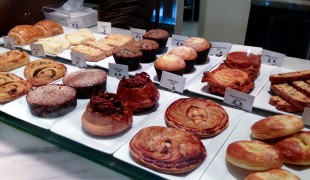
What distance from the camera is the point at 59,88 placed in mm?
1696

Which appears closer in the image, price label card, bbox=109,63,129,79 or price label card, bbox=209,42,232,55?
price label card, bbox=109,63,129,79

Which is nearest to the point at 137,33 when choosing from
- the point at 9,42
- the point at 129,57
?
the point at 129,57

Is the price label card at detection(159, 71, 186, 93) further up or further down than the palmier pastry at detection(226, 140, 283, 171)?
further up

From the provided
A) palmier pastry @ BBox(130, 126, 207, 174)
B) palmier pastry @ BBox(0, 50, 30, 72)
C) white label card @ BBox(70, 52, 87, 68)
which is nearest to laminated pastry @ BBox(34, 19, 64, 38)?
palmier pastry @ BBox(0, 50, 30, 72)

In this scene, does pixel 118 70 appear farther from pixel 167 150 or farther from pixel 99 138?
pixel 167 150

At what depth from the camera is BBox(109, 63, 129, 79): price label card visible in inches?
78.1

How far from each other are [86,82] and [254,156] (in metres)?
1.05

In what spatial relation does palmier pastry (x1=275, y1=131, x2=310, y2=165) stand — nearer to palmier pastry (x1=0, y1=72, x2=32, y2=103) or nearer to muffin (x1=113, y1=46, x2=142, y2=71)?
muffin (x1=113, y1=46, x2=142, y2=71)

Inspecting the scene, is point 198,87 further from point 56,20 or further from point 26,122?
point 56,20

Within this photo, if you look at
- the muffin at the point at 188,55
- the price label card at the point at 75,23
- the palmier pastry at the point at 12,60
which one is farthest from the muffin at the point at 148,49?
the price label card at the point at 75,23

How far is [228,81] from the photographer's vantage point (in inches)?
71.0

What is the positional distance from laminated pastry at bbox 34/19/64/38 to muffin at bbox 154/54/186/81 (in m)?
1.28

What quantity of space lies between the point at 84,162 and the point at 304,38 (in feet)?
11.9

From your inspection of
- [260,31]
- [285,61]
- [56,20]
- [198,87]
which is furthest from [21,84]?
[260,31]
